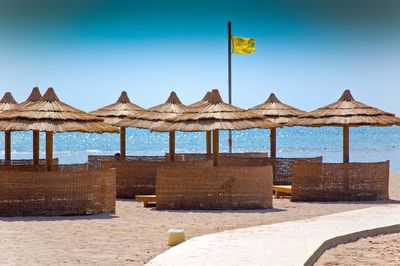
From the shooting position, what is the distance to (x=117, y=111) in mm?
20453

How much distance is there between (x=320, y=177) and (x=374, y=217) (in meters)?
3.73

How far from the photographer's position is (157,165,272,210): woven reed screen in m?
15.1

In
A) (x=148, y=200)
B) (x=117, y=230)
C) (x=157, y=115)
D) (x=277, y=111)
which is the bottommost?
(x=117, y=230)

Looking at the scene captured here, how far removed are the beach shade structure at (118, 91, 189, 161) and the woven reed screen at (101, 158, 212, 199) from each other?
78cm

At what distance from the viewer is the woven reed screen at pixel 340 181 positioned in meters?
16.9

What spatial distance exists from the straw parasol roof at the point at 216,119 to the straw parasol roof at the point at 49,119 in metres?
1.67

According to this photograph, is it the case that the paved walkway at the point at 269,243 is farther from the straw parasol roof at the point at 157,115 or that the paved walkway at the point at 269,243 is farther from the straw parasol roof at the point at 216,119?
the straw parasol roof at the point at 157,115

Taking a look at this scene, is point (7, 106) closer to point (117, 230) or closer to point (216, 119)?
point (216, 119)

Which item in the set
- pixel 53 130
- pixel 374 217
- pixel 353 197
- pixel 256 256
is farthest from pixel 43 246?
pixel 353 197

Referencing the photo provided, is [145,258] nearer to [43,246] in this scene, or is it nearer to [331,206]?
[43,246]

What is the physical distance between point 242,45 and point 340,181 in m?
12.3

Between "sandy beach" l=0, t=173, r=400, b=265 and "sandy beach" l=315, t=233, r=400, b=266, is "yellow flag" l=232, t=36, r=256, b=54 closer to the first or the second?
"sandy beach" l=0, t=173, r=400, b=265

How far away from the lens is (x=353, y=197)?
665 inches

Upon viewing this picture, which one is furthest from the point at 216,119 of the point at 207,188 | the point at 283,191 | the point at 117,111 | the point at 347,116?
the point at 117,111
